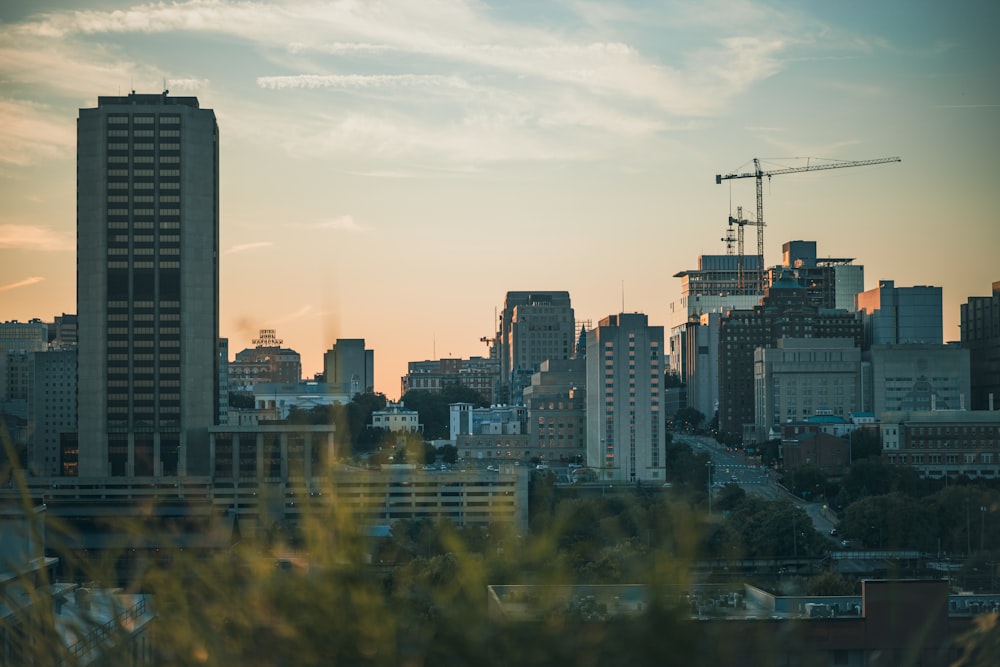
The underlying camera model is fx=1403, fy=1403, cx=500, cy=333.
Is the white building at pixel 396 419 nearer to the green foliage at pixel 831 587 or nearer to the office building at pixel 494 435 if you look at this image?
the office building at pixel 494 435

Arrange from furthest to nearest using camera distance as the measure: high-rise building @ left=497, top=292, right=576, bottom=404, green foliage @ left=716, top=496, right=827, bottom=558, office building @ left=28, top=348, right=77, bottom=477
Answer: high-rise building @ left=497, top=292, right=576, bottom=404 → office building @ left=28, top=348, right=77, bottom=477 → green foliage @ left=716, top=496, right=827, bottom=558

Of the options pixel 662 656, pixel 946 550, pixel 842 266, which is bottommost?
pixel 946 550

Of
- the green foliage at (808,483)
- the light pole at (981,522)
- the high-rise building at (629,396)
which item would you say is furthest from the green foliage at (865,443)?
the light pole at (981,522)

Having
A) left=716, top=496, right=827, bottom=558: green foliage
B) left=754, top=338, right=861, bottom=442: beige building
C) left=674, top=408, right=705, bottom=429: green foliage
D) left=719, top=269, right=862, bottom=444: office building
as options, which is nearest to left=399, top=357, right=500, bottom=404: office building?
left=674, top=408, right=705, bottom=429: green foliage

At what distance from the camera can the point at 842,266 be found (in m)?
69.2

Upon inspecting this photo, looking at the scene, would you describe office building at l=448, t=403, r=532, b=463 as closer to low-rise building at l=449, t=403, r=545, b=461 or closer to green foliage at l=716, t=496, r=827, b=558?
low-rise building at l=449, t=403, r=545, b=461

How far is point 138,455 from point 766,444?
61.6 feet

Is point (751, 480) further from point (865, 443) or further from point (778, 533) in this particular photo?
point (778, 533)

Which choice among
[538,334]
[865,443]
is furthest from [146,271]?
[538,334]

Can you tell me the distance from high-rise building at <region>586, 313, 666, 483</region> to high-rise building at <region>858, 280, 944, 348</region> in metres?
17.1

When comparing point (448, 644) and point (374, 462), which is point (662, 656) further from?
point (374, 462)

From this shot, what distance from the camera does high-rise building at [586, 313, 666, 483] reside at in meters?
A: 34.8

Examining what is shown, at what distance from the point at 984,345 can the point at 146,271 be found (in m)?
27.8

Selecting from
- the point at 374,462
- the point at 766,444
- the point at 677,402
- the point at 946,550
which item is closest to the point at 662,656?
the point at 946,550
